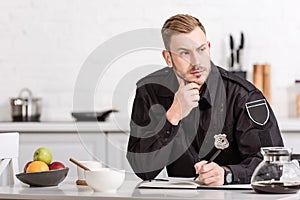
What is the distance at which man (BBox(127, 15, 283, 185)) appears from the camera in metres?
2.85

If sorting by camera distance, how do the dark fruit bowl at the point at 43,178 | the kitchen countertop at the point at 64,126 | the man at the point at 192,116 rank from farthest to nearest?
the kitchen countertop at the point at 64,126 < the man at the point at 192,116 < the dark fruit bowl at the point at 43,178

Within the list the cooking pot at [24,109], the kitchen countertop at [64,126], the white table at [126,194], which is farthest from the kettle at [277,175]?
the cooking pot at [24,109]

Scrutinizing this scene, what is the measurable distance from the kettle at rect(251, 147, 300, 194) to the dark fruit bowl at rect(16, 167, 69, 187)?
0.77 meters

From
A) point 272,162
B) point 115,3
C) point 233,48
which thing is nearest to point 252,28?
point 233,48

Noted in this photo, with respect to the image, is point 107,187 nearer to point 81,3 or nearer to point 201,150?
point 201,150

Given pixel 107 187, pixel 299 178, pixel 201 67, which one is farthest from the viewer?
pixel 201 67

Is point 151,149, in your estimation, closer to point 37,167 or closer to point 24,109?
point 37,167

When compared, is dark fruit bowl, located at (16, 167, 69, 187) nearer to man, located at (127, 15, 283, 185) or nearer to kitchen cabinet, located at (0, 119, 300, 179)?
man, located at (127, 15, 283, 185)

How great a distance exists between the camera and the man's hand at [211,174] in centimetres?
262

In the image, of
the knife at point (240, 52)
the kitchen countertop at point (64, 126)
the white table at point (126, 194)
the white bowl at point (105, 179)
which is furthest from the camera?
the knife at point (240, 52)

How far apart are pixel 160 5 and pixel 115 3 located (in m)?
0.30

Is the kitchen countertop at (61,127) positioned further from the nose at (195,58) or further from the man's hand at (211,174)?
the man's hand at (211,174)

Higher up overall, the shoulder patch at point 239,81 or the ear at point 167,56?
the ear at point 167,56

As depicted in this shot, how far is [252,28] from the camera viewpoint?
15.1 feet
